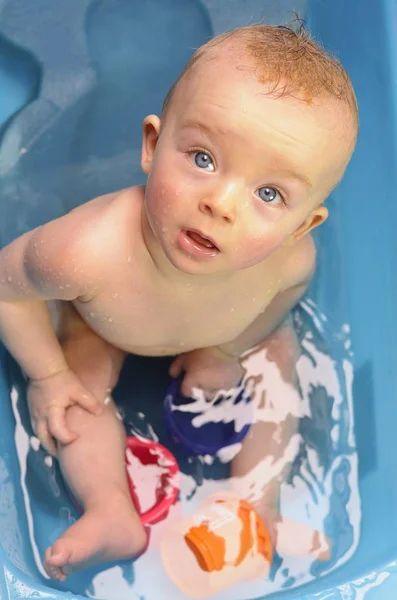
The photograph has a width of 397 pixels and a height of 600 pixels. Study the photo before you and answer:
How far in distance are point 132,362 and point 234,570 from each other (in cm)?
39

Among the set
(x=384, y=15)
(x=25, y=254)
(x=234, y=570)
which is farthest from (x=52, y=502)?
(x=384, y=15)

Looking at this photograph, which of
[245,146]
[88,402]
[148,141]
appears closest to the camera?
[245,146]

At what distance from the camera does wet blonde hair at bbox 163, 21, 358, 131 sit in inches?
34.5

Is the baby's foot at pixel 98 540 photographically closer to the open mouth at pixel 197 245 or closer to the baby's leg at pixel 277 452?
the baby's leg at pixel 277 452

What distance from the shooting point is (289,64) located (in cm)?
88

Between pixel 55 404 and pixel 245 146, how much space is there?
21.5 inches

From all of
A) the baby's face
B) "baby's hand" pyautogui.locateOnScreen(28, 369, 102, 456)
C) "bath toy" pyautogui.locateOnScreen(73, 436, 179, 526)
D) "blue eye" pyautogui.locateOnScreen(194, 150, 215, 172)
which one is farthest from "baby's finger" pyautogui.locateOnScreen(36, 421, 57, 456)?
"blue eye" pyautogui.locateOnScreen(194, 150, 215, 172)

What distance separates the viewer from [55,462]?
1250 mm

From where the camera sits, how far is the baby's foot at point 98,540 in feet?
3.41

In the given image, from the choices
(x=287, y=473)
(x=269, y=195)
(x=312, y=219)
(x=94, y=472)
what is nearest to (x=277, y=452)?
(x=287, y=473)

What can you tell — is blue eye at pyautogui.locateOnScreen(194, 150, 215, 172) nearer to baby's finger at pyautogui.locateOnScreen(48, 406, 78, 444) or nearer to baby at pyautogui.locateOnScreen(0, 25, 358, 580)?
baby at pyautogui.locateOnScreen(0, 25, 358, 580)

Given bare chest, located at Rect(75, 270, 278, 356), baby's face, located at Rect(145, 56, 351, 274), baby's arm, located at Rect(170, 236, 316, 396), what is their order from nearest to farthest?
baby's face, located at Rect(145, 56, 351, 274) → bare chest, located at Rect(75, 270, 278, 356) → baby's arm, located at Rect(170, 236, 316, 396)

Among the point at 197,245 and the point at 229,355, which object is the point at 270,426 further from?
the point at 197,245

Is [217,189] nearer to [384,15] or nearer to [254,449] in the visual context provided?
[254,449]
